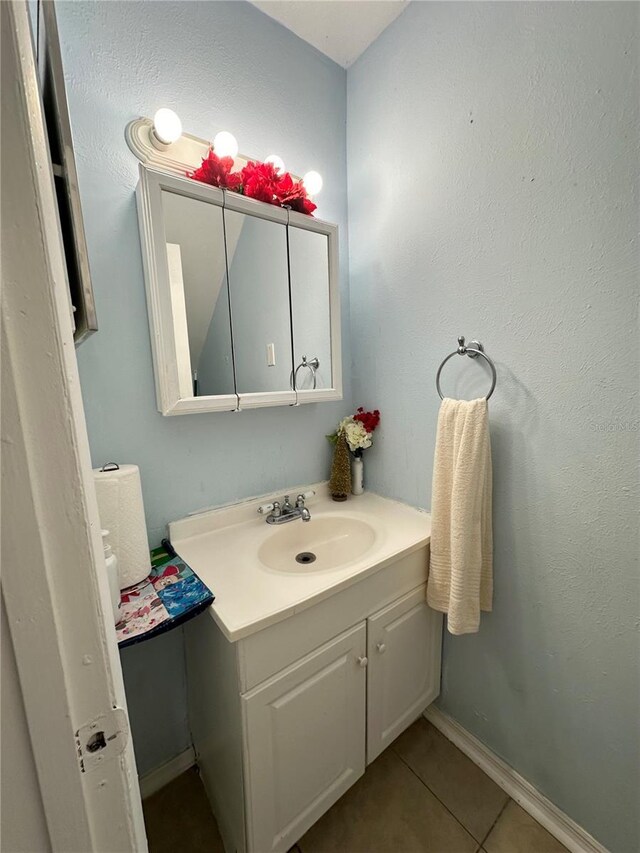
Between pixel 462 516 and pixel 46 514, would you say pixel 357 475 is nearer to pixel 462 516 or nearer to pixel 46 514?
pixel 462 516

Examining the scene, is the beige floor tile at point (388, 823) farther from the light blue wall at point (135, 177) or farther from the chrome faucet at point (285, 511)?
the chrome faucet at point (285, 511)

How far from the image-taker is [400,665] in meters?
1.08

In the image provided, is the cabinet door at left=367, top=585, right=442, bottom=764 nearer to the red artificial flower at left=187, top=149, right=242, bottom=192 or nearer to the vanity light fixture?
the red artificial flower at left=187, top=149, right=242, bottom=192

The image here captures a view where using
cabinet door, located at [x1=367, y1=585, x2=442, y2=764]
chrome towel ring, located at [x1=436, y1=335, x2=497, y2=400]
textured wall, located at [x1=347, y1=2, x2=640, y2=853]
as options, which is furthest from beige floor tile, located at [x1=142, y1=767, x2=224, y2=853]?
chrome towel ring, located at [x1=436, y1=335, x2=497, y2=400]

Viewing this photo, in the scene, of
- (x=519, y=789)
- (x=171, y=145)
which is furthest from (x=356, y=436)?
(x=519, y=789)

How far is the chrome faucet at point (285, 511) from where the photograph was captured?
1.20 m

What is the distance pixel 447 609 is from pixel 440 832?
23.7 inches

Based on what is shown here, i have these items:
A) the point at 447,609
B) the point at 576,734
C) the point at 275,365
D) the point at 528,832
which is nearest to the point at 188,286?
the point at 275,365

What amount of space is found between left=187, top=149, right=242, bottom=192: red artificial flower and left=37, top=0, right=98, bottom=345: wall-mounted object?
0.49m

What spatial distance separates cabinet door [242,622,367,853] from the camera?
0.77 m

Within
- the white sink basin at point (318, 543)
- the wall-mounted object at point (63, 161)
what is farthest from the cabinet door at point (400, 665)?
the wall-mounted object at point (63, 161)

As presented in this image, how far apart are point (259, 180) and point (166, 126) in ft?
0.87

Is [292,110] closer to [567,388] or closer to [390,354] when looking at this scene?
[390,354]

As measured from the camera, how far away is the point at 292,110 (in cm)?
119
